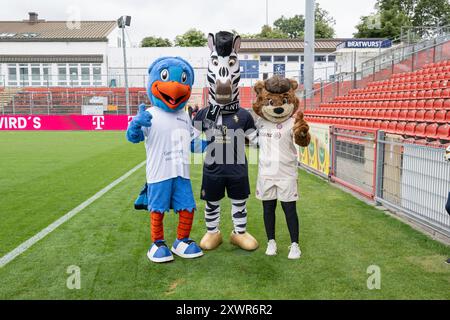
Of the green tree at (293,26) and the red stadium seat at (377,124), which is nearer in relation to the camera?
the red stadium seat at (377,124)

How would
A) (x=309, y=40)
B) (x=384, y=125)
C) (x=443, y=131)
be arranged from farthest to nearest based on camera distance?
(x=309, y=40) → (x=384, y=125) → (x=443, y=131)

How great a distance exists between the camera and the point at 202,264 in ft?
14.0

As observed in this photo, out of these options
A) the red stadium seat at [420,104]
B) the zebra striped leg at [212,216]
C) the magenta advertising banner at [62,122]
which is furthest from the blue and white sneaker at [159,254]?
the magenta advertising banner at [62,122]

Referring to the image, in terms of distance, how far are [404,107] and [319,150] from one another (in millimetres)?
2344

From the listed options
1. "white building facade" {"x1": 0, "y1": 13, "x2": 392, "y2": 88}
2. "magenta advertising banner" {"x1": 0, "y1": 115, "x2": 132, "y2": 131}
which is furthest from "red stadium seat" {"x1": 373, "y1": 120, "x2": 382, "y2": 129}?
"white building facade" {"x1": 0, "y1": 13, "x2": 392, "y2": 88}

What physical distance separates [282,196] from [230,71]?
1400mm

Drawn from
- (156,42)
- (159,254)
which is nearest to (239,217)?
(159,254)

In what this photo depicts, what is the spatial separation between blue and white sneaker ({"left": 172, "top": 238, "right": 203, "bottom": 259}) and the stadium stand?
403 cm

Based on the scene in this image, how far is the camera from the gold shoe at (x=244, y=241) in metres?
4.66

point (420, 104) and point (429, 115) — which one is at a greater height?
point (420, 104)

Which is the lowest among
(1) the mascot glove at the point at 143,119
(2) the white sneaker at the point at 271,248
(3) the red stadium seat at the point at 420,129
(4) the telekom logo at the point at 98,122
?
(2) the white sneaker at the point at 271,248

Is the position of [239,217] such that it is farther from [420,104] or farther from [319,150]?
[420,104]

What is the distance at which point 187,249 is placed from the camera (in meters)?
4.46

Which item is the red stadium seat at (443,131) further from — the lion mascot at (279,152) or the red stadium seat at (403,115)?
the lion mascot at (279,152)
